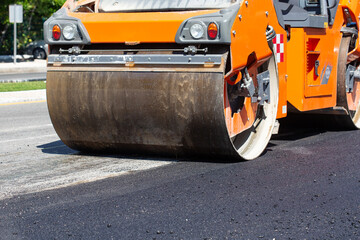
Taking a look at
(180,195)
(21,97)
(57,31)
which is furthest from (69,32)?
(21,97)

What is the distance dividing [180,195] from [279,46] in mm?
2433

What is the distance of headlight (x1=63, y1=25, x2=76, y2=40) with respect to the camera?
6.43 m

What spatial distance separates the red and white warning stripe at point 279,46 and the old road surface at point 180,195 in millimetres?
916

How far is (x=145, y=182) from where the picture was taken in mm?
5703

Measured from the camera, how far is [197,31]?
5980 mm

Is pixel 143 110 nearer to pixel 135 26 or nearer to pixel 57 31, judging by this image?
pixel 135 26

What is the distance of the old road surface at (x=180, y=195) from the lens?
441cm

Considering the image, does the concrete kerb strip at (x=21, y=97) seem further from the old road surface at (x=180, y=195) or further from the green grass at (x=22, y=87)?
the old road surface at (x=180, y=195)

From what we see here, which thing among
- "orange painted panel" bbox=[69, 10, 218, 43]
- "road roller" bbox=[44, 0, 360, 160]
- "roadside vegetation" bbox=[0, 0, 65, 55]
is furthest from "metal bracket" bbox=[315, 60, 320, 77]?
"roadside vegetation" bbox=[0, 0, 65, 55]

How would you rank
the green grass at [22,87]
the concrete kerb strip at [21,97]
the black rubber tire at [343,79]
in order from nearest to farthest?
1. the black rubber tire at [343,79]
2. the concrete kerb strip at [21,97]
3. the green grass at [22,87]

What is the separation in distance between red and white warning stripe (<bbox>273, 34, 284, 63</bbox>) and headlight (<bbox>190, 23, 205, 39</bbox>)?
1.27m

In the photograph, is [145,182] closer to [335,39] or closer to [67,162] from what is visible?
[67,162]

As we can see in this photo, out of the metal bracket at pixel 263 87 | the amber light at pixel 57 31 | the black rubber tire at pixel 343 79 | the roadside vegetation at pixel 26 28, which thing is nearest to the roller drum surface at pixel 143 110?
the amber light at pixel 57 31

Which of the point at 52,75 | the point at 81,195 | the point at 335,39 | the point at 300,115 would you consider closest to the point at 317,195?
the point at 81,195
